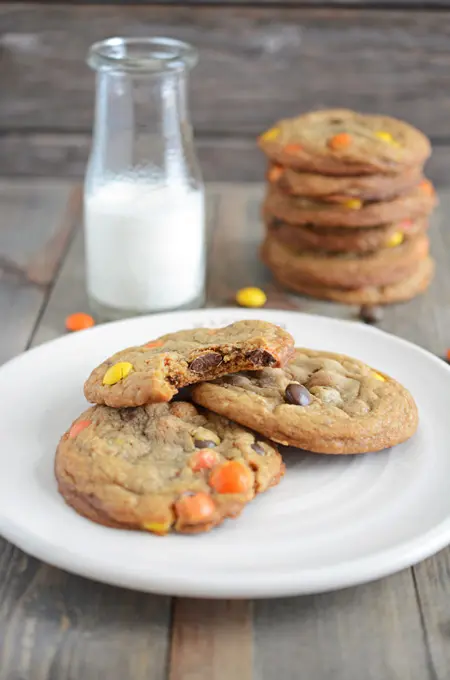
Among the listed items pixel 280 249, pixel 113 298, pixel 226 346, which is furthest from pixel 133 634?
pixel 280 249

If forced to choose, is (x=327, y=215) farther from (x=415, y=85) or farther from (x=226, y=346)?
(x=415, y=85)

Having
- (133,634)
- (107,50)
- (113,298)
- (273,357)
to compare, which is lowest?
(113,298)

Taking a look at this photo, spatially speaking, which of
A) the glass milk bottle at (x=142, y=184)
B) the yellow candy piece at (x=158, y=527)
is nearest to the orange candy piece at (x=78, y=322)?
the glass milk bottle at (x=142, y=184)

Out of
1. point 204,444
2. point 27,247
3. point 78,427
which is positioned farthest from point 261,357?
point 27,247

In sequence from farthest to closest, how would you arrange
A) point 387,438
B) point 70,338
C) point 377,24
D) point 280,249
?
1. point 377,24
2. point 280,249
3. point 70,338
4. point 387,438

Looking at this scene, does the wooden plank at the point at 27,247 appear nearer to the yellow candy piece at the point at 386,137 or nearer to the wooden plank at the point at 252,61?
the wooden plank at the point at 252,61
